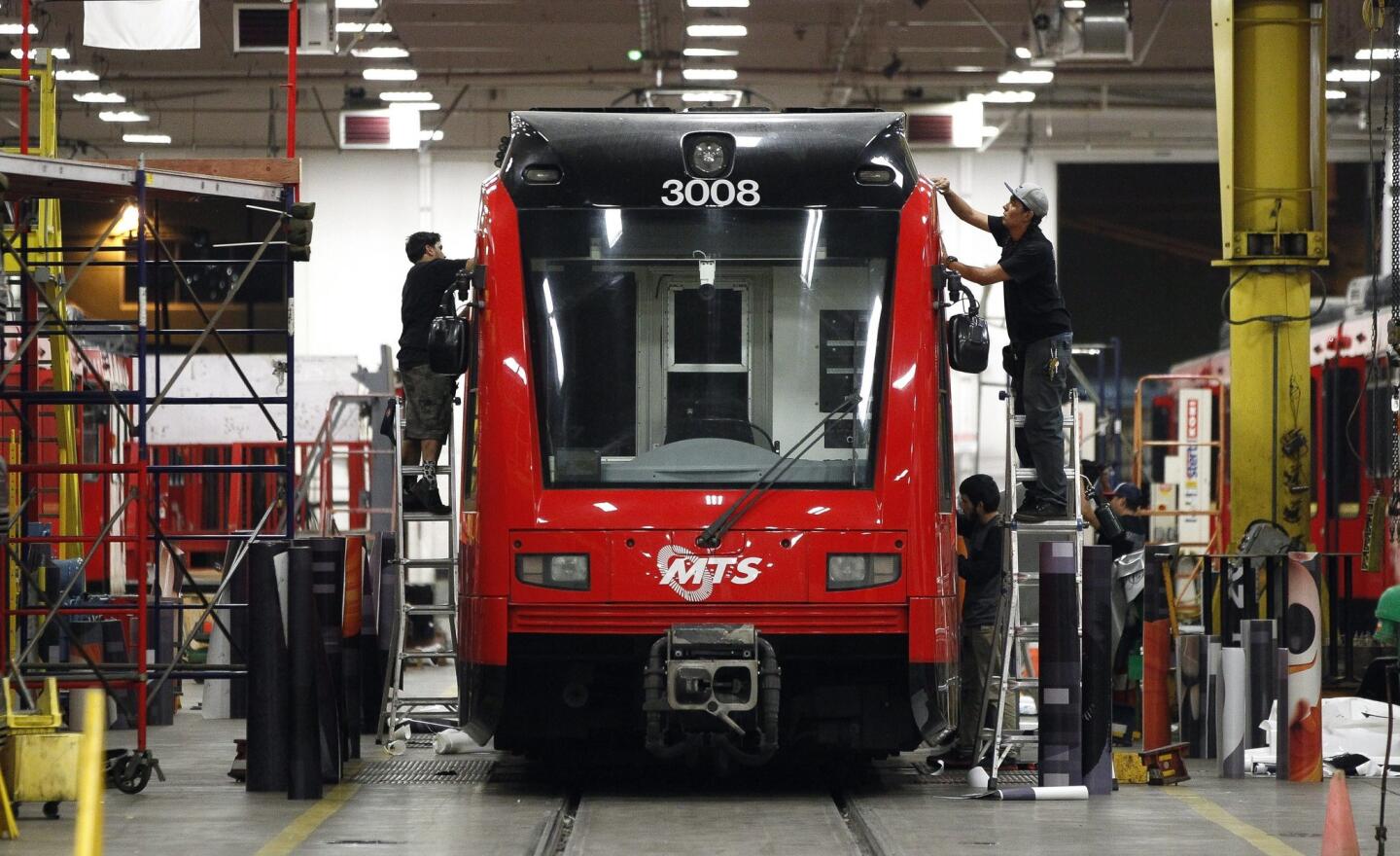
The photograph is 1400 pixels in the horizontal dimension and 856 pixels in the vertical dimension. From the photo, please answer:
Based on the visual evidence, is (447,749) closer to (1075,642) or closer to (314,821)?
(314,821)

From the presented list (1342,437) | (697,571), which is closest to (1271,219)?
(697,571)

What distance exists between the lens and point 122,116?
107 ft

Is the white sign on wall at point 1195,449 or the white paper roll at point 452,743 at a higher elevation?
the white sign on wall at point 1195,449

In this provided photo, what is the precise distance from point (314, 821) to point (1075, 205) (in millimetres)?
28484

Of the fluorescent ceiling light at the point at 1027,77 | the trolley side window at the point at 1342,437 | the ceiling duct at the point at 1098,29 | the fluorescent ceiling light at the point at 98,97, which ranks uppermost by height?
the fluorescent ceiling light at the point at 1027,77

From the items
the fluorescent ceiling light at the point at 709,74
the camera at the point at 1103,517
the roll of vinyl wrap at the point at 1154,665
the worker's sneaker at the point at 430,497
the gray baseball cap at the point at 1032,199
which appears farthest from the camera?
the fluorescent ceiling light at the point at 709,74

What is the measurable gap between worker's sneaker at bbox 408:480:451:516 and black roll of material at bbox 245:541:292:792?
129cm

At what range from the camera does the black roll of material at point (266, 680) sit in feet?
33.9

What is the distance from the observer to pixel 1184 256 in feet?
120

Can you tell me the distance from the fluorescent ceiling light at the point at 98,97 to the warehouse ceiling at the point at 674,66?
0.17m

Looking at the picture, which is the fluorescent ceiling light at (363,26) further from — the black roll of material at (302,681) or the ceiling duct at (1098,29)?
the black roll of material at (302,681)

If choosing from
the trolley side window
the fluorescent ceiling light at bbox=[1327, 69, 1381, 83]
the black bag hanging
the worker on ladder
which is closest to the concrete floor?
the worker on ladder

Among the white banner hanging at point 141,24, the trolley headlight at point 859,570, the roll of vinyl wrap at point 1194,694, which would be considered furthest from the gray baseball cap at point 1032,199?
the white banner hanging at point 141,24

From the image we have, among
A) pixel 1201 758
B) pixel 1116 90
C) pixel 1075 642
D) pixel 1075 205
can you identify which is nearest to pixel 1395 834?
pixel 1075 642
